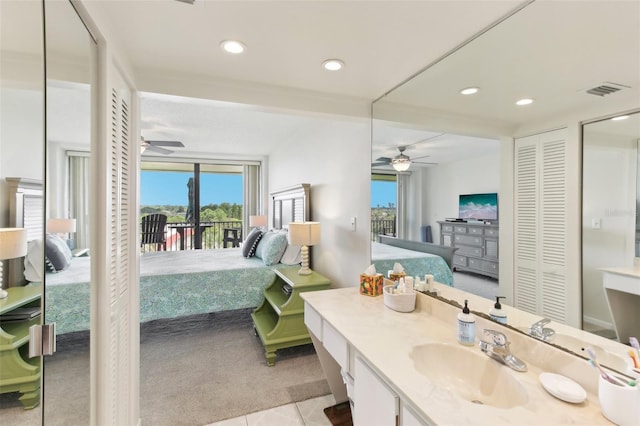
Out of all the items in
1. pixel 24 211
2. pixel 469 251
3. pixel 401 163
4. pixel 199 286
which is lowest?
pixel 199 286

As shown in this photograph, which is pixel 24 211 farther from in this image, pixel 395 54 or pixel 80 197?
pixel 395 54

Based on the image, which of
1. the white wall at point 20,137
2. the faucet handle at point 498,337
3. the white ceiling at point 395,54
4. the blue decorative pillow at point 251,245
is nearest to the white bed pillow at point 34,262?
the white wall at point 20,137

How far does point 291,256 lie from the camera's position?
3498 mm

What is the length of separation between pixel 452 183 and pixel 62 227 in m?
1.84

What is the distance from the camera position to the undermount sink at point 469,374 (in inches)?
40.2

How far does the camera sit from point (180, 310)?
9.33 feet

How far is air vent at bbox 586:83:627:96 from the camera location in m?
0.91

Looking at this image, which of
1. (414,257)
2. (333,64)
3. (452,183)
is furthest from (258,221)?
(452,183)

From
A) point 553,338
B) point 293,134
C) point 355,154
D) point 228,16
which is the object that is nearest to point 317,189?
point 355,154

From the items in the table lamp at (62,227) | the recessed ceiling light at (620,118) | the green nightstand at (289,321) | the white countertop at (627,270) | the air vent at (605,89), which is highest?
the air vent at (605,89)

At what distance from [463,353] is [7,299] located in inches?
61.1

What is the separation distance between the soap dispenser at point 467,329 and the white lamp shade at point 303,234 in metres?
1.89

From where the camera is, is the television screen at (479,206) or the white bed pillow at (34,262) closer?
the white bed pillow at (34,262)

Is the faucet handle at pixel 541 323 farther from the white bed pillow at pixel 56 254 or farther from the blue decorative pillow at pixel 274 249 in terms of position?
the blue decorative pillow at pixel 274 249
